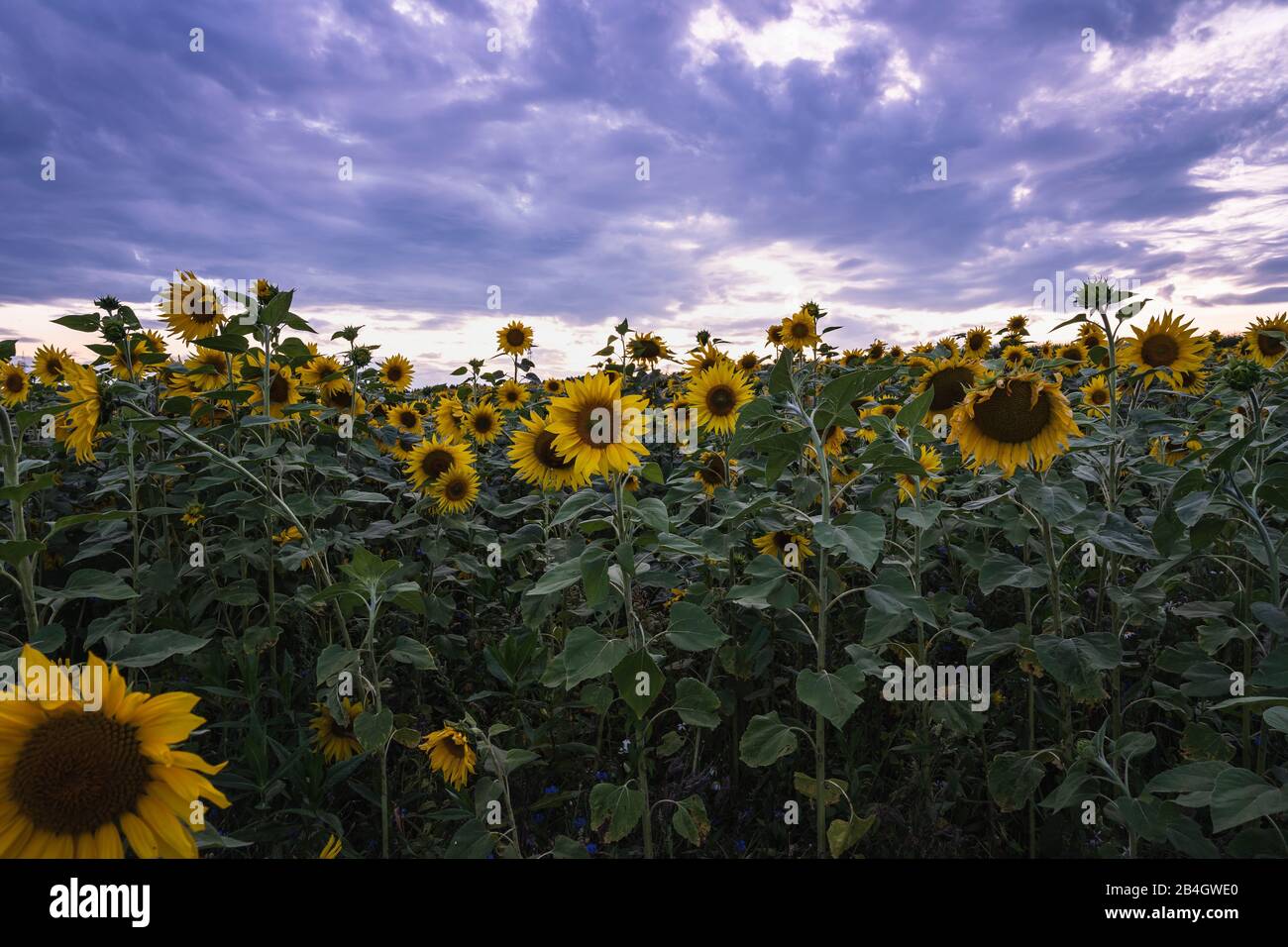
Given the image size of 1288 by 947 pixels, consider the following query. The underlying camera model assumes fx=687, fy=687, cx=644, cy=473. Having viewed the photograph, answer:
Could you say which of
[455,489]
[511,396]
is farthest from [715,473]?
[511,396]

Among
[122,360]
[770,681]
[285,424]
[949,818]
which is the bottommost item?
[949,818]

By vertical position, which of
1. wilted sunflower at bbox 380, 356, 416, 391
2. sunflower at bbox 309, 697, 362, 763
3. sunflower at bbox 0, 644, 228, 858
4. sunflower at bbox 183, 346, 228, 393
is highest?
wilted sunflower at bbox 380, 356, 416, 391

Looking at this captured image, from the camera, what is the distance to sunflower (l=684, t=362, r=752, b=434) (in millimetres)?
4590

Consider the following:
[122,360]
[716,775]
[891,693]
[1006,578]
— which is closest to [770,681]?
[716,775]

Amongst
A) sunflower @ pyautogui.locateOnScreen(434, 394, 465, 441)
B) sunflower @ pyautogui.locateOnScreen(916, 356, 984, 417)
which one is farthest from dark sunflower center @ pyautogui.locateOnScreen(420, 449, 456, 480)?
sunflower @ pyautogui.locateOnScreen(916, 356, 984, 417)

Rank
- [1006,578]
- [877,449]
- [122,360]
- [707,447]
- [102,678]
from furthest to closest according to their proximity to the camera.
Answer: [707,447], [122,360], [1006,578], [877,449], [102,678]

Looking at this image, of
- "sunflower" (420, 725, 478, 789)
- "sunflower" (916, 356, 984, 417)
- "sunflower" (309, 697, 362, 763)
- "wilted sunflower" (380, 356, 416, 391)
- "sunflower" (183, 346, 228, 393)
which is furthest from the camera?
"wilted sunflower" (380, 356, 416, 391)

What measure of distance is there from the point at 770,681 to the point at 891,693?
920 mm

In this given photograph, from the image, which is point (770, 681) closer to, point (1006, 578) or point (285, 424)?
point (1006, 578)

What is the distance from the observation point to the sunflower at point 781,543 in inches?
156

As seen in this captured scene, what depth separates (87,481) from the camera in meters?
5.55

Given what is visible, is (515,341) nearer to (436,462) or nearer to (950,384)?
(436,462)

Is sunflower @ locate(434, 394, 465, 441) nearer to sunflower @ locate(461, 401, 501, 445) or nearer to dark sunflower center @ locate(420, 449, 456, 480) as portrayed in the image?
sunflower @ locate(461, 401, 501, 445)
